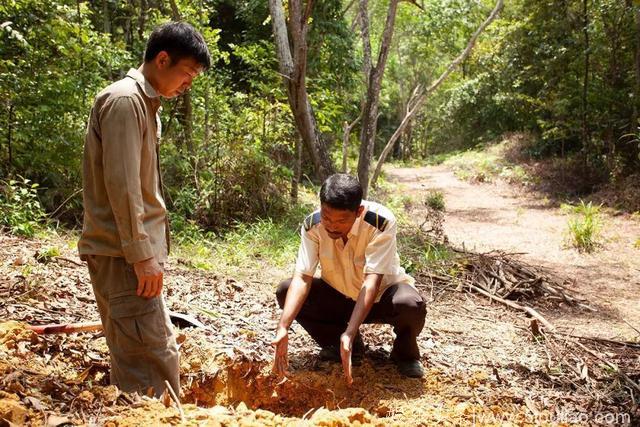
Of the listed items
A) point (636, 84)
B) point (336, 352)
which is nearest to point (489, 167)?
point (636, 84)

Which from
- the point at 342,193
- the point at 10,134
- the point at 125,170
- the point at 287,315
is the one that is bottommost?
the point at 287,315

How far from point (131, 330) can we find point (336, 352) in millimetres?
1600

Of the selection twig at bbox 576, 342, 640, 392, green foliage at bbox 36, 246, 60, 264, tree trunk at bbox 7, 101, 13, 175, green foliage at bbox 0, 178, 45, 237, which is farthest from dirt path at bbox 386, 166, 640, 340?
tree trunk at bbox 7, 101, 13, 175

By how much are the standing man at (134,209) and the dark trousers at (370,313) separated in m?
1.16

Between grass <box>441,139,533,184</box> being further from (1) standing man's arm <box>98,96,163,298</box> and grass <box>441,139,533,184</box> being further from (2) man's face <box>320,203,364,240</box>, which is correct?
(1) standing man's arm <box>98,96,163,298</box>

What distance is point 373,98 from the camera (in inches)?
270

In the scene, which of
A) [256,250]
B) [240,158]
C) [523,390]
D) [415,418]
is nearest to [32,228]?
[256,250]

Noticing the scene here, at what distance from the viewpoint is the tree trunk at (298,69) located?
6105 mm

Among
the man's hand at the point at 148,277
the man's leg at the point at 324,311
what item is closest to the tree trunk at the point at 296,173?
the man's leg at the point at 324,311

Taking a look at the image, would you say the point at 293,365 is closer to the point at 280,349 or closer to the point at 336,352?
the point at 336,352

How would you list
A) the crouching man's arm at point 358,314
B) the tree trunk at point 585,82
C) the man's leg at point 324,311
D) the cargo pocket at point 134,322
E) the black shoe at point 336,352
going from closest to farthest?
1. the cargo pocket at point 134,322
2. the crouching man's arm at point 358,314
3. the man's leg at point 324,311
4. the black shoe at point 336,352
5. the tree trunk at point 585,82

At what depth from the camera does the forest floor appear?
81.4 inches

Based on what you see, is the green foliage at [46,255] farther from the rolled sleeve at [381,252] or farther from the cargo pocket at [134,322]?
the rolled sleeve at [381,252]

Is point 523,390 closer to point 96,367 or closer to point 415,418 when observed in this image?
point 415,418
